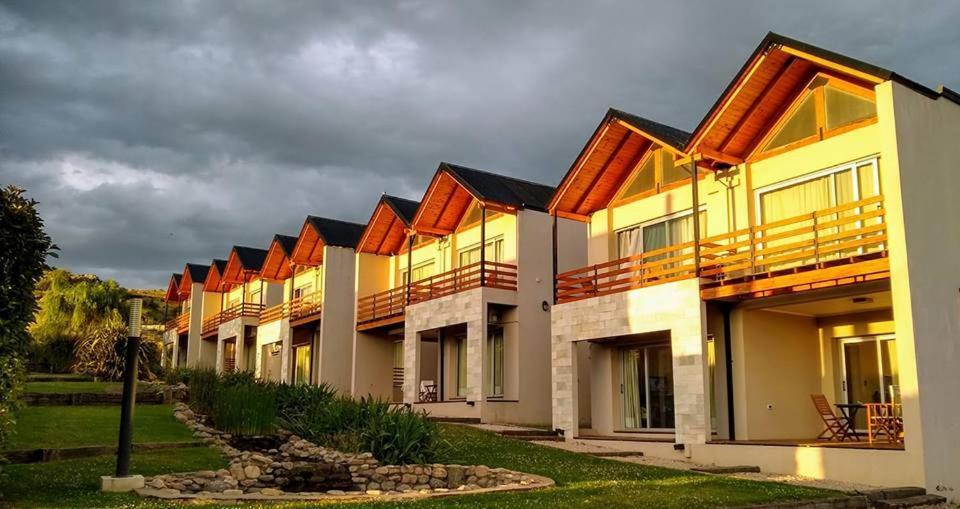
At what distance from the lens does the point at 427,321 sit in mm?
25391

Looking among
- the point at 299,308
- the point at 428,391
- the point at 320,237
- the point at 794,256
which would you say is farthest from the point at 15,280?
the point at 299,308

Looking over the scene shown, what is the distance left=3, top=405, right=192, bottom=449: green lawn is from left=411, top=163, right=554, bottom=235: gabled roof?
1009 cm

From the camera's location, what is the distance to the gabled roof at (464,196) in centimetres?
2408

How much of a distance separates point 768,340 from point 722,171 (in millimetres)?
3685

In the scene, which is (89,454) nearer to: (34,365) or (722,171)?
(722,171)

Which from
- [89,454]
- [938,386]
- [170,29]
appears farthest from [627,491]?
[170,29]

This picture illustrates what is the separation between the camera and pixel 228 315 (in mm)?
42625

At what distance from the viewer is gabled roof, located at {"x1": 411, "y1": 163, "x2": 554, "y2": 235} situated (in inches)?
948

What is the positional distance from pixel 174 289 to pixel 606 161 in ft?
139

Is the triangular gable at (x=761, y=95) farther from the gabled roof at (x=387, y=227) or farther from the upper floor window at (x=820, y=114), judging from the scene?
the gabled roof at (x=387, y=227)

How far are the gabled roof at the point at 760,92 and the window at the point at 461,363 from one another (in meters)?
11.0

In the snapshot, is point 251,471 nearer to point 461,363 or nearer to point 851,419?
point 851,419

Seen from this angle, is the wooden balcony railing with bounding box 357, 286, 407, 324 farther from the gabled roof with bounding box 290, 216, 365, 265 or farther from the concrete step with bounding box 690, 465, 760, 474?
the concrete step with bounding box 690, 465, 760, 474

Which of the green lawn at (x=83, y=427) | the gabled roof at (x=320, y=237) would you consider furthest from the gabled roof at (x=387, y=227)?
the green lawn at (x=83, y=427)
